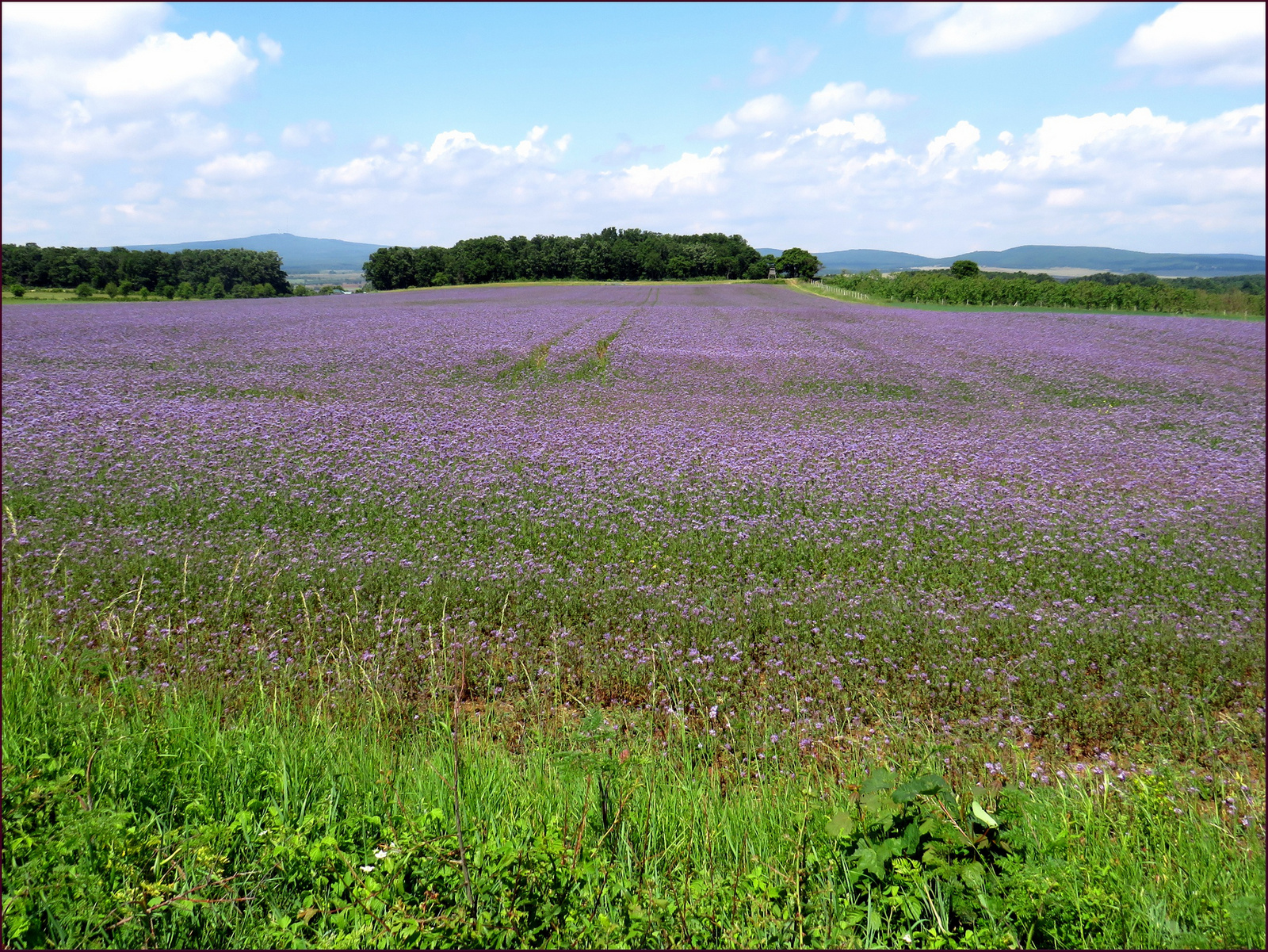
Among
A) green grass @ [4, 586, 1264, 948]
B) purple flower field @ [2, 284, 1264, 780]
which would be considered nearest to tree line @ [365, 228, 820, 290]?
purple flower field @ [2, 284, 1264, 780]

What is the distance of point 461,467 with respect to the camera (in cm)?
862

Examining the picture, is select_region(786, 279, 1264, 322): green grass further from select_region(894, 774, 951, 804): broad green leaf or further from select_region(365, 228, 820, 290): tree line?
select_region(365, 228, 820, 290): tree line

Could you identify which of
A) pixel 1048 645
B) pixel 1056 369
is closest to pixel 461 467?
pixel 1048 645

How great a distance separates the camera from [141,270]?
1973 cm

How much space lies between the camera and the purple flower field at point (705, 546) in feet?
14.0

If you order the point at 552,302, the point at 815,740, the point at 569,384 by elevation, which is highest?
the point at 552,302

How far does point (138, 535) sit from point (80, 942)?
5.33 meters

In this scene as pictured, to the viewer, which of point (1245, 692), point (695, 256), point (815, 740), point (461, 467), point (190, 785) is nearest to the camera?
point (190, 785)

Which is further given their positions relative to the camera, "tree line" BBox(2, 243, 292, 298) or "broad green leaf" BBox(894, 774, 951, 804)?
"tree line" BBox(2, 243, 292, 298)

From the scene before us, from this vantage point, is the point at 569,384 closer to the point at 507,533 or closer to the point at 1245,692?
the point at 507,533

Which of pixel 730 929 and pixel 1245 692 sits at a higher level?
pixel 730 929

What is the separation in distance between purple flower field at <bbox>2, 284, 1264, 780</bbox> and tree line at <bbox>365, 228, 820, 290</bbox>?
2667 inches

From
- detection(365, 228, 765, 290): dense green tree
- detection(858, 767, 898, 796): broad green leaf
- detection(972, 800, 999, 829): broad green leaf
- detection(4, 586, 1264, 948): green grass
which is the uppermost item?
detection(365, 228, 765, 290): dense green tree

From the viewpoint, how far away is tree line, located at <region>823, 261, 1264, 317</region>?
3855 millimetres
